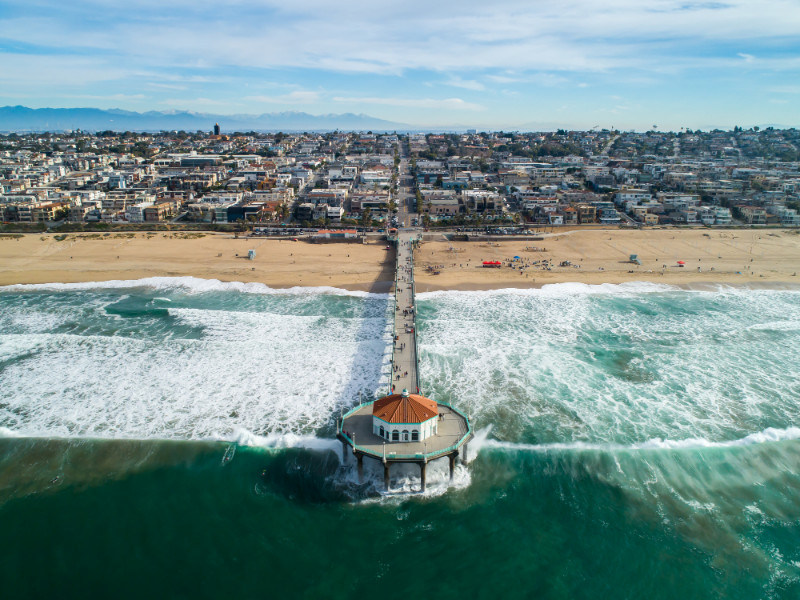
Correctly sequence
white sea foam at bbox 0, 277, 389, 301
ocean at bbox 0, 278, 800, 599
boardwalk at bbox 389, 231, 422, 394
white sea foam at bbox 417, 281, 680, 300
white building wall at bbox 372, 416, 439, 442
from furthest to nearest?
white sea foam at bbox 0, 277, 389, 301
white sea foam at bbox 417, 281, 680, 300
boardwalk at bbox 389, 231, 422, 394
white building wall at bbox 372, 416, 439, 442
ocean at bbox 0, 278, 800, 599

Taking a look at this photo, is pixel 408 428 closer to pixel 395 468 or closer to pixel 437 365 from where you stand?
pixel 395 468

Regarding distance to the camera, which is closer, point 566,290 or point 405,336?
point 405,336

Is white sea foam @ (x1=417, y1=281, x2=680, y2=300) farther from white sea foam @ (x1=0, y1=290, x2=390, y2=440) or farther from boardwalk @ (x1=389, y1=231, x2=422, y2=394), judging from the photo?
white sea foam @ (x1=0, y1=290, x2=390, y2=440)

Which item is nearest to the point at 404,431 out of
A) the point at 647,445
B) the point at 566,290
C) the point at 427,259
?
the point at 647,445

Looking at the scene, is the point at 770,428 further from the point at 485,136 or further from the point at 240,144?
the point at 485,136

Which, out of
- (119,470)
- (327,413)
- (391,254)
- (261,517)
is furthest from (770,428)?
(391,254)

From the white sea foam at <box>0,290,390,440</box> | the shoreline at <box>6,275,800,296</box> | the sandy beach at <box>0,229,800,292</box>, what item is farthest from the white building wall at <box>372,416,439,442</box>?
the sandy beach at <box>0,229,800,292</box>

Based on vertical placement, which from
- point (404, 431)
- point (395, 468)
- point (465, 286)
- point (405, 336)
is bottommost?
point (395, 468)
